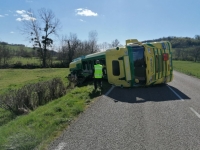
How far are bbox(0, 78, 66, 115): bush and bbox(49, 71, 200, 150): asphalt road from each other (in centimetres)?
315

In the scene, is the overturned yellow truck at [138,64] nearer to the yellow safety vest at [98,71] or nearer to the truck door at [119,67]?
the truck door at [119,67]

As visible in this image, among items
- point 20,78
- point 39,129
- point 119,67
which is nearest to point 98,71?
point 119,67

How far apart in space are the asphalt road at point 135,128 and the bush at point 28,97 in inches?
124

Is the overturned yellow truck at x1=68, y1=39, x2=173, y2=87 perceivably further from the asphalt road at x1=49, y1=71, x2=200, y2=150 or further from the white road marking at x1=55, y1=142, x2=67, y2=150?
the white road marking at x1=55, y1=142, x2=67, y2=150

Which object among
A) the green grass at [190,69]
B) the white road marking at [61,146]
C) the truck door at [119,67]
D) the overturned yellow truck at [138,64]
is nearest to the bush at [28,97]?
the truck door at [119,67]

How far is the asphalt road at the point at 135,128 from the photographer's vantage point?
13.7ft

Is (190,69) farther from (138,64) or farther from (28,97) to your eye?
(28,97)

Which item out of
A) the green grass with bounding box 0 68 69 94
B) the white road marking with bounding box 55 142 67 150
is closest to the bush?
the white road marking with bounding box 55 142 67 150

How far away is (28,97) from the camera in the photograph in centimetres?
877

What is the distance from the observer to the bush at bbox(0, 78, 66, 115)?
27.2ft

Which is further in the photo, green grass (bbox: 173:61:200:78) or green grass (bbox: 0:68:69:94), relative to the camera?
green grass (bbox: 173:61:200:78)

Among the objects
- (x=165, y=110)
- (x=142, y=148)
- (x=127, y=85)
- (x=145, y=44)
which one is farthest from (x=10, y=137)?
(x=145, y=44)

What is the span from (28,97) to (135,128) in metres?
5.52

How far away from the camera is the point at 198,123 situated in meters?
5.50
